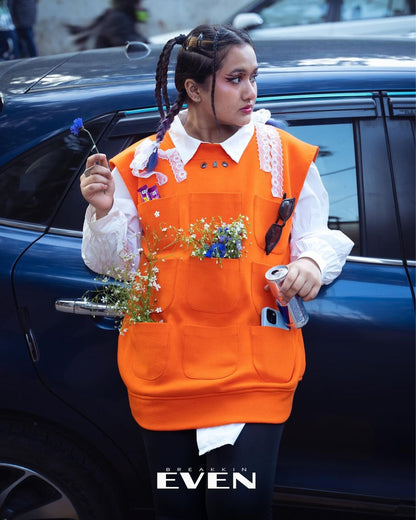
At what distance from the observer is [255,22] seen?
6914 millimetres

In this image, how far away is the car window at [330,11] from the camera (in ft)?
24.7

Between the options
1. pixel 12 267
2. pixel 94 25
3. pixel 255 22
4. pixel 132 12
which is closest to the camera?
pixel 12 267

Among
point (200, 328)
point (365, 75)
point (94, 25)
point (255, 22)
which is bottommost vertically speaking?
point (200, 328)

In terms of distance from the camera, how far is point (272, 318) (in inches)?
78.5

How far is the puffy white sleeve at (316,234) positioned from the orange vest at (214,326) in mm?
89

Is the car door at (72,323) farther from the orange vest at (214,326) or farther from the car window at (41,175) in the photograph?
the orange vest at (214,326)

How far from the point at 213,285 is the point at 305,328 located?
50cm

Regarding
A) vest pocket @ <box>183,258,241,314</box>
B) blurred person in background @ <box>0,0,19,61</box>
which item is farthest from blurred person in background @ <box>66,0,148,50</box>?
vest pocket @ <box>183,258,241,314</box>

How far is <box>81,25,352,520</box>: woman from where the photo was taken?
6.45 feet

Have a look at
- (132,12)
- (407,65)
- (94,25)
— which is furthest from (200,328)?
(94,25)

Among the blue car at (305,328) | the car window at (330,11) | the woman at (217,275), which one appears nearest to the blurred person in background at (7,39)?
the car window at (330,11)

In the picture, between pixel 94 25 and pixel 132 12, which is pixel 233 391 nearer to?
→ pixel 132 12

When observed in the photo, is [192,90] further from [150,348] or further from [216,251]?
[150,348]

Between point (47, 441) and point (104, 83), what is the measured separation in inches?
44.4
